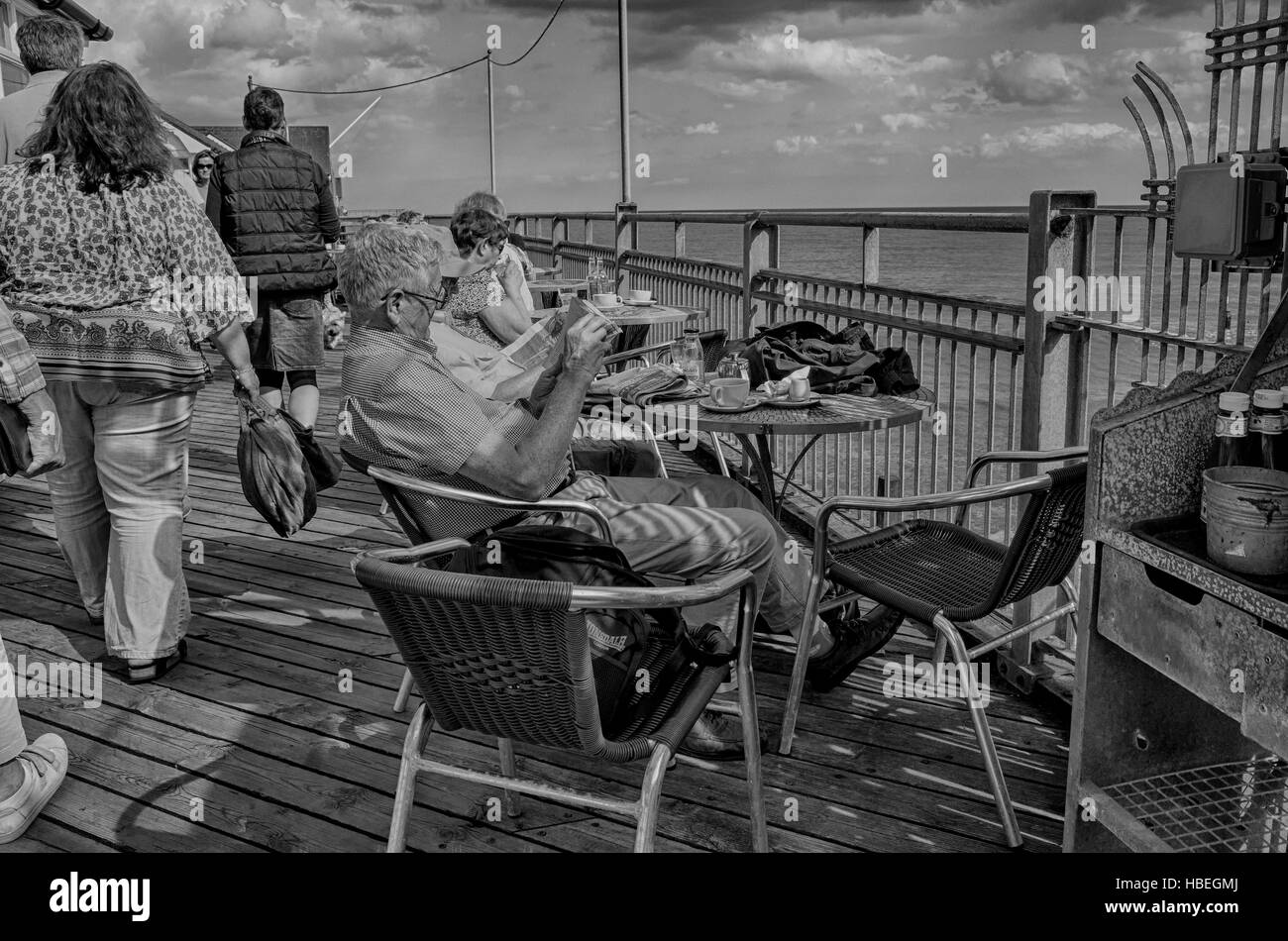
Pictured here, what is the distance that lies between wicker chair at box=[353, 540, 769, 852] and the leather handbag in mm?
1003

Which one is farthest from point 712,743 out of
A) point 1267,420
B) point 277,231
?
point 277,231

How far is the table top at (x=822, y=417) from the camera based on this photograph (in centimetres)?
311

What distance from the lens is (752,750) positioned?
2.30 m

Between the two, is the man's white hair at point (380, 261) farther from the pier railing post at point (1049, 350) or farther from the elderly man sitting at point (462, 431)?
the pier railing post at point (1049, 350)

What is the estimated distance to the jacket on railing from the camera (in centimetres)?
554

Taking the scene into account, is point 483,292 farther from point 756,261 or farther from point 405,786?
point 405,786

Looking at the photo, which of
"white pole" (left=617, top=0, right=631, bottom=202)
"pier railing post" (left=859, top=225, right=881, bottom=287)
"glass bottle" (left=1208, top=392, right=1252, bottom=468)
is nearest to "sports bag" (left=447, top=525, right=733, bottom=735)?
"glass bottle" (left=1208, top=392, right=1252, bottom=468)

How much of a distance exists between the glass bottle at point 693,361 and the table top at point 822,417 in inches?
11.9

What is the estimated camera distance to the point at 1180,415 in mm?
1924

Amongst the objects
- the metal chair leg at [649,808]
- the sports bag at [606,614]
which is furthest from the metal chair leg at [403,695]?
the metal chair leg at [649,808]

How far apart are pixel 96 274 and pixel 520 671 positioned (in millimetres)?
2130

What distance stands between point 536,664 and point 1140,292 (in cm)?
189

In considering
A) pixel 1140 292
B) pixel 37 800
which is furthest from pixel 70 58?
pixel 1140 292
